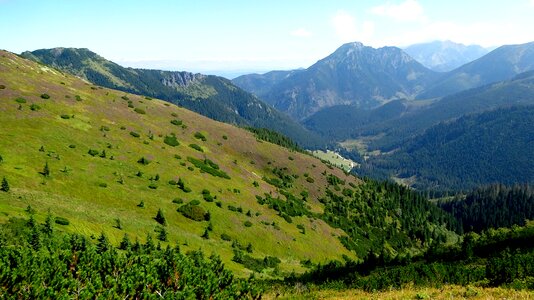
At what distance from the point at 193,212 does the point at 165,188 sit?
9.59m

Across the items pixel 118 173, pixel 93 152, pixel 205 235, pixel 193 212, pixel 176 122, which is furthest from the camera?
pixel 176 122

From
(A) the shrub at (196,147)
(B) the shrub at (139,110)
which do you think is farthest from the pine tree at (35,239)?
(B) the shrub at (139,110)

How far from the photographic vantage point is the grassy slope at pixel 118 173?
192 feet

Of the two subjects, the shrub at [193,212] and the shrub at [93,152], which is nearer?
the shrub at [193,212]

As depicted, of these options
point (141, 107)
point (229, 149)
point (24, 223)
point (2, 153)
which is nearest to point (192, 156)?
point (229, 149)

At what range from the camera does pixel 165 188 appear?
8112 cm

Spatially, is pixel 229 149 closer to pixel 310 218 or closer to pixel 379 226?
pixel 310 218

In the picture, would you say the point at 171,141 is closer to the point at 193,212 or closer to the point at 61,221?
the point at 193,212

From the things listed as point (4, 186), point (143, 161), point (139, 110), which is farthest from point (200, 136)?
point (4, 186)

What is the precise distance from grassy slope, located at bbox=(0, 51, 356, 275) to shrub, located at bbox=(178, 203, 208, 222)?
1.47 metres

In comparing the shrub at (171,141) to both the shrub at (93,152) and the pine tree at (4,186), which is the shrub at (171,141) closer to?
the shrub at (93,152)

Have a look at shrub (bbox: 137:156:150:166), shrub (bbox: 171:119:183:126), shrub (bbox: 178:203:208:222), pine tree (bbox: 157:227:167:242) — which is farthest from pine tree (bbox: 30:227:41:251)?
shrub (bbox: 171:119:183:126)

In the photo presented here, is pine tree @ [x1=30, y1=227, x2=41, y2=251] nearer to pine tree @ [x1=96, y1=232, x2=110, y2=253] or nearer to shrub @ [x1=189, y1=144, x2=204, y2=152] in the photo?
pine tree @ [x1=96, y1=232, x2=110, y2=253]

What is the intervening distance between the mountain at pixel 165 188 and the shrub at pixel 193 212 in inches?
9.9
